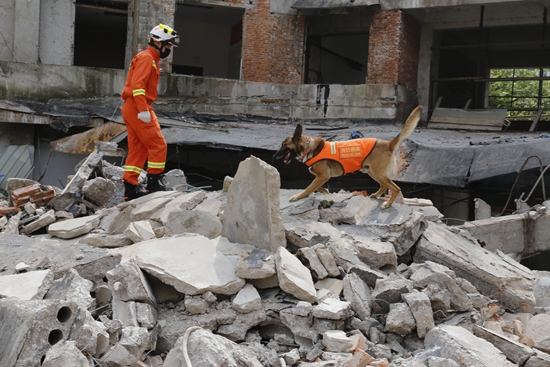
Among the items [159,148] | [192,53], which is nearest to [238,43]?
[192,53]

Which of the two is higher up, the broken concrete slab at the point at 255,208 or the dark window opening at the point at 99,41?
the dark window opening at the point at 99,41

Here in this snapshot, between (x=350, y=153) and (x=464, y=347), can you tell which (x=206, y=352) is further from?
(x=350, y=153)

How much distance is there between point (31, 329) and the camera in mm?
3174

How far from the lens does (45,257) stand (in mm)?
4531

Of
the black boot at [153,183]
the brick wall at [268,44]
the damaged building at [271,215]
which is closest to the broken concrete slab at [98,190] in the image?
the damaged building at [271,215]

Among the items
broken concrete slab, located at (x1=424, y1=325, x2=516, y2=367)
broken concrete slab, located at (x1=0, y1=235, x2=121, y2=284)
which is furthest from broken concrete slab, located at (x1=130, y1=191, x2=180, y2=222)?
broken concrete slab, located at (x1=424, y1=325, x2=516, y2=367)

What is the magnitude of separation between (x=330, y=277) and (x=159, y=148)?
3380 mm

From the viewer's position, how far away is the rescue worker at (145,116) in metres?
6.97

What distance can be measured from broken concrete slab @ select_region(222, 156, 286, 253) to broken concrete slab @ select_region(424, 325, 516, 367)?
1.39 meters

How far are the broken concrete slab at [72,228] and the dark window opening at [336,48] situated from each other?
10486mm

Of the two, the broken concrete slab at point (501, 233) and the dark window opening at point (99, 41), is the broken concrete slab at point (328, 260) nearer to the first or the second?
the broken concrete slab at point (501, 233)

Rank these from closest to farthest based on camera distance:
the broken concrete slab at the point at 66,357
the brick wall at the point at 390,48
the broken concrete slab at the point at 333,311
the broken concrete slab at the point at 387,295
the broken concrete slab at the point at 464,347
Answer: the broken concrete slab at the point at 66,357 < the broken concrete slab at the point at 464,347 < the broken concrete slab at the point at 333,311 < the broken concrete slab at the point at 387,295 < the brick wall at the point at 390,48

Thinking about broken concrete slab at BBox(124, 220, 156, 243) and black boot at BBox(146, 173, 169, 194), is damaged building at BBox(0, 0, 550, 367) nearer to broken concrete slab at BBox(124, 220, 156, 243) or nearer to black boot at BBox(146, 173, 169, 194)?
broken concrete slab at BBox(124, 220, 156, 243)

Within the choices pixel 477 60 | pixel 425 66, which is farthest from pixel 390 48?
pixel 477 60
